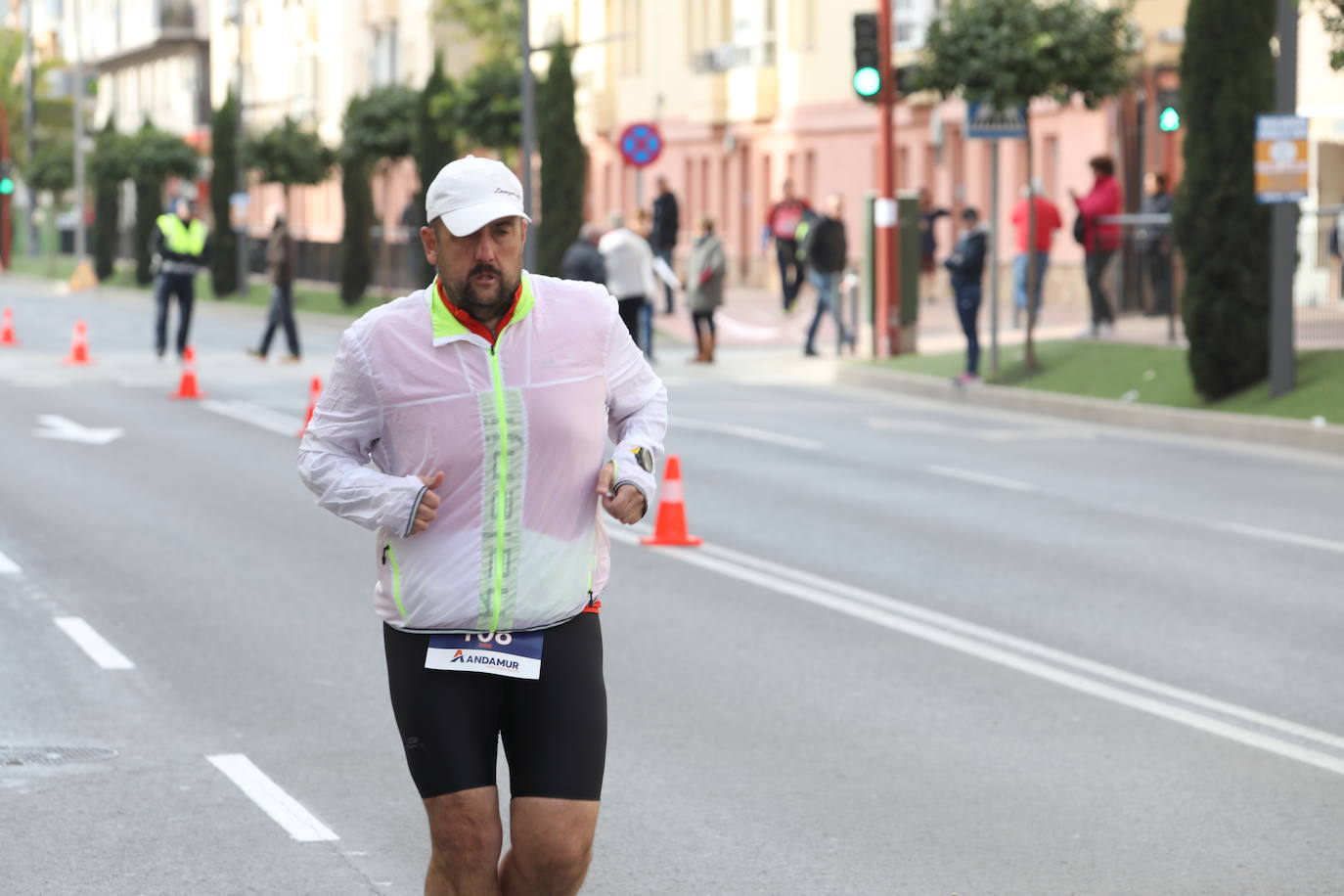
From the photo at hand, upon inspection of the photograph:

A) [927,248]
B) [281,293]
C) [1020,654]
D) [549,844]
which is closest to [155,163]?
[927,248]

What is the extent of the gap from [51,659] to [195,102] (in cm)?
8544

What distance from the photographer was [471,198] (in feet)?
17.0

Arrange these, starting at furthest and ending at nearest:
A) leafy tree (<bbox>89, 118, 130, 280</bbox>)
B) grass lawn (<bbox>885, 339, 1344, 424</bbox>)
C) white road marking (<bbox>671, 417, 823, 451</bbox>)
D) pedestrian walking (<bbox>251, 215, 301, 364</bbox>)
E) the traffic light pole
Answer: leafy tree (<bbox>89, 118, 130, 280</bbox>)
pedestrian walking (<bbox>251, 215, 301, 364</bbox>)
the traffic light pole
grass lawn (<bbox>885, 339, 1344, 424</bbox>)
white road marking (<bbox>671, 417, 823, 451</bbox>)

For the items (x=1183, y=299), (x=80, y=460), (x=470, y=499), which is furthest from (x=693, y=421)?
(x=470, y=499)

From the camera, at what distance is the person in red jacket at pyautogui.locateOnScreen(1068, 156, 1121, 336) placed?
2959 cm

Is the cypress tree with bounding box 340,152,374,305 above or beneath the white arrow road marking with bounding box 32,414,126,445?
above

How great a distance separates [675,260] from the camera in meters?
57.3

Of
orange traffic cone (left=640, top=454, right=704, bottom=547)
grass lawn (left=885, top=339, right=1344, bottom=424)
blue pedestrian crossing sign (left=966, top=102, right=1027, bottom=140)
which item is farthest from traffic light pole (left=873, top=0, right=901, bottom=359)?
orange traffic cone (left=640, top=454, right=704, bottom=547)

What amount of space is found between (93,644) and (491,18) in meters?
47.9

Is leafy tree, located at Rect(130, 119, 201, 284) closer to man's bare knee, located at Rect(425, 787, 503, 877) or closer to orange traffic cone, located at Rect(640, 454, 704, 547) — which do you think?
orange traffic cone, located at Rect(640, 454, 704, 547)

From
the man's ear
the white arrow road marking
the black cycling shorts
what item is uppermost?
the man's ear

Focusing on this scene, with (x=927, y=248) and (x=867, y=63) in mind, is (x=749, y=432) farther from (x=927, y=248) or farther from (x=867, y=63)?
(x=927, y=248)

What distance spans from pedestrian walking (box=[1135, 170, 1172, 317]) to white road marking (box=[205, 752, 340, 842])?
21301 millimetres

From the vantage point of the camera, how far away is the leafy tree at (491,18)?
2274 inches
